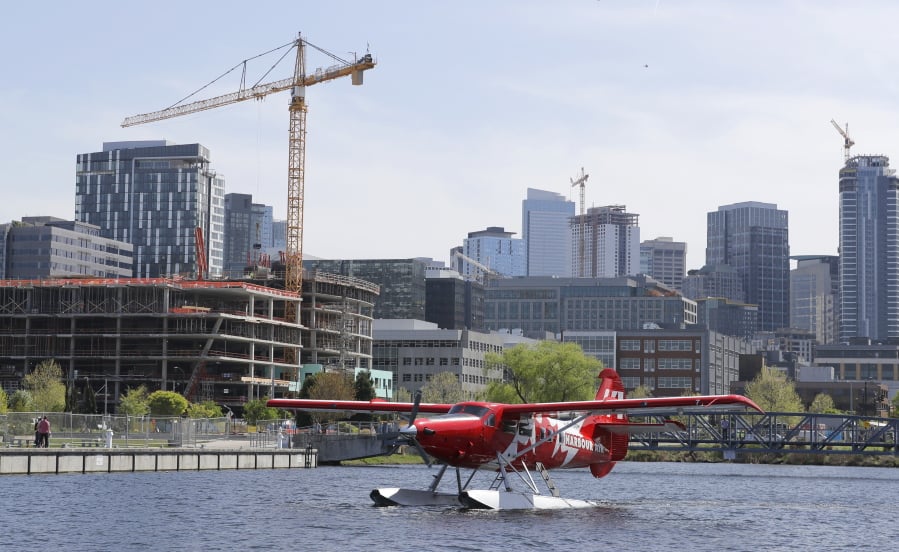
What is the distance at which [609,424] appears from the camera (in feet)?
229

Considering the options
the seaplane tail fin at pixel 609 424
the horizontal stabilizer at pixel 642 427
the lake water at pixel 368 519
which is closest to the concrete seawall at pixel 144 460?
the lake water at pixel 368 519

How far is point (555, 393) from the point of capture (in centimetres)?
15888

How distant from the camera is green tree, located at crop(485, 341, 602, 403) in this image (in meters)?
159

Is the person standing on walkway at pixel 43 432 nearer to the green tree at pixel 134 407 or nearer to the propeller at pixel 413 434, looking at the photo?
the propeller at pixel 413 434

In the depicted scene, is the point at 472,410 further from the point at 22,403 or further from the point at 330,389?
the point at 330,389

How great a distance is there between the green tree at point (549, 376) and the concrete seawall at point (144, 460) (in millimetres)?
50521

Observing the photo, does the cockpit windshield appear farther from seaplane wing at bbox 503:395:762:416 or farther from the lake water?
the lake water

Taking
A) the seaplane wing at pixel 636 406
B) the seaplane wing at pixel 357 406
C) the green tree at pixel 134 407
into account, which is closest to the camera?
the seaplane wing at pixel 636 406

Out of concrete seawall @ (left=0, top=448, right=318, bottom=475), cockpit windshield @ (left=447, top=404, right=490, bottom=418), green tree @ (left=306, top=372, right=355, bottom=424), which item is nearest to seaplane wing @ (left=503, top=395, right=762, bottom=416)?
cockpit windshield @ (left=447, top=404, right=490, bottom=418)

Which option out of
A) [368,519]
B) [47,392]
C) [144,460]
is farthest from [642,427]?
[47,392]

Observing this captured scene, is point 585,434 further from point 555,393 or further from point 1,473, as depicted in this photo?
point 555,393

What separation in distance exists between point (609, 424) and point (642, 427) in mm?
1842

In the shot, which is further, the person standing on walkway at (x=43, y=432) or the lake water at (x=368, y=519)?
the person standing on walkway at (x=43, y=432)

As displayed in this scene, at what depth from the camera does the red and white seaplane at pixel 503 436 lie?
56.7 meters
